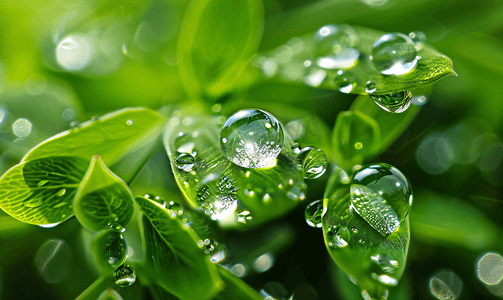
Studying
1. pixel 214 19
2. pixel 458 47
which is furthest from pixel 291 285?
pixel 458 47

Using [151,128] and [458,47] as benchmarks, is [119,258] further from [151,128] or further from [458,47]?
[458,47]

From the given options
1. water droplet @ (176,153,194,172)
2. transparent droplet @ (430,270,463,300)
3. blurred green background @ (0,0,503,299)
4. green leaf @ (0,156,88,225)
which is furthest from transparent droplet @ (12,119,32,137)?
transparent droplet @ (430,270,463,300)

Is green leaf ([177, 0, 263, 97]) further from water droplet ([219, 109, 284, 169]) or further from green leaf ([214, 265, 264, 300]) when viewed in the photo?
green leaf ([214, 265, 264, 300])

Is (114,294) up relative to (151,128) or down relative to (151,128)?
down

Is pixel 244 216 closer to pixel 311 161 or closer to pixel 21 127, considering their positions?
pixel 311 161

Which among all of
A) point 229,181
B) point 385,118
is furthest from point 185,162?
point 385,118
